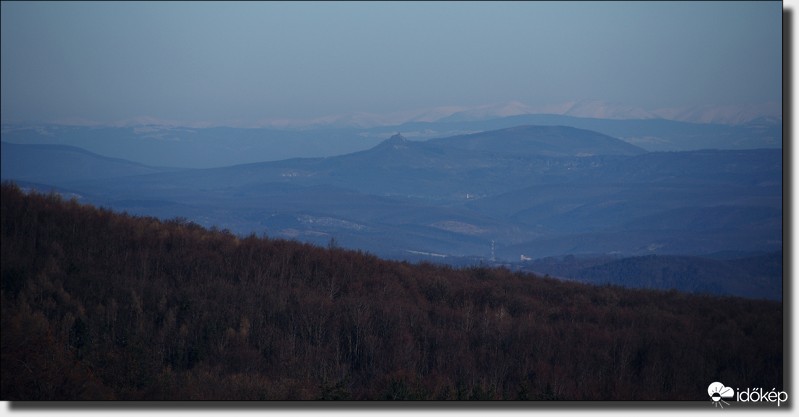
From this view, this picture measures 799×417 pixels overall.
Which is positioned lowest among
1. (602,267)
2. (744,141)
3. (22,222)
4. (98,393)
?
(602,267)

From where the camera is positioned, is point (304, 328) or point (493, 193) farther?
point (493, 193)

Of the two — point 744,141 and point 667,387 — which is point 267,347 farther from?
point 744,141

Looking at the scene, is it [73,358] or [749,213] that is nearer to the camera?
[73,358]

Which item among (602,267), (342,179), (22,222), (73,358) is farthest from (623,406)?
(342,179)

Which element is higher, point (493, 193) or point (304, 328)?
point (493, 193)

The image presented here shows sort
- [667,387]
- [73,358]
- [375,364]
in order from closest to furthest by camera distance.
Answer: [73,358] → [667,387] → [375,364]

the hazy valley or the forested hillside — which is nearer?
the forested hillside

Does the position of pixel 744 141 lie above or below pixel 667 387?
above

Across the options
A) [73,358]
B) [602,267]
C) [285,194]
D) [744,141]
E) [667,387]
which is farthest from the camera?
[285,194]
